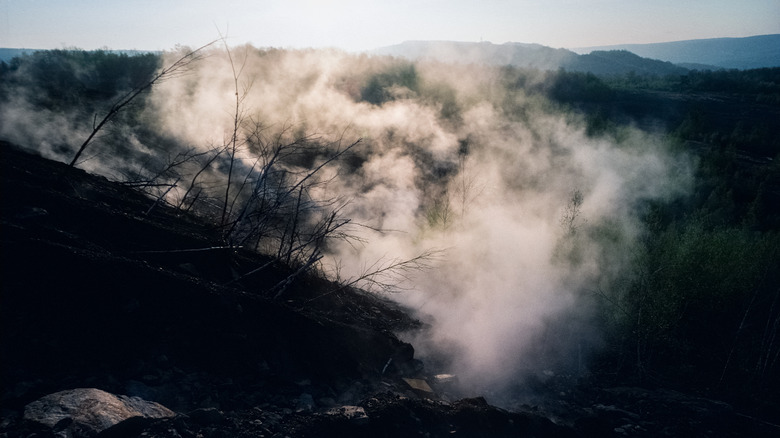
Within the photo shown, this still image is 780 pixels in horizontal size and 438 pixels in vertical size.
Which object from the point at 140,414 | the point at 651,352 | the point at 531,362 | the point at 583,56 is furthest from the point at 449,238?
the point at 583,56

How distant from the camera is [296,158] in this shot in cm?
1241

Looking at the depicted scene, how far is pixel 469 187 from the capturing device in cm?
1010

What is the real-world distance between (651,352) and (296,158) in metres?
10.6

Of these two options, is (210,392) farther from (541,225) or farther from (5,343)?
(541,225)

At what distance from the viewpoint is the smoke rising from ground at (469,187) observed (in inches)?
246

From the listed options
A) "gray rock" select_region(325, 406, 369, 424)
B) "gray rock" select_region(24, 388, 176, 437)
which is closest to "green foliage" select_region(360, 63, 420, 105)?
"gray rock" select_region(325, 406, 369, 424)

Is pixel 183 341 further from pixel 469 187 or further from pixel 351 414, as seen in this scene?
pixel 469 187

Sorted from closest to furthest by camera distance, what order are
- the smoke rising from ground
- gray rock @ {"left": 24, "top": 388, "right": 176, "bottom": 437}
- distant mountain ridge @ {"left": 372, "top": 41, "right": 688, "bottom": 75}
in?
1. gray rock @ {"left": 24, "top": 388, "right": 176, "bottom": 437}
2. the smoke rising from ground
3. distant mountain ridge @ {"left": 372, "top": 41, "right": 688, "bottom": 75}

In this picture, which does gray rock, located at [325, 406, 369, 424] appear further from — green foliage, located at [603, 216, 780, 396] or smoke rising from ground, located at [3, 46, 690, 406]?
green foliage, located at [603, 216, 780, 396]

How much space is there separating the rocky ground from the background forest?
0.66 metres

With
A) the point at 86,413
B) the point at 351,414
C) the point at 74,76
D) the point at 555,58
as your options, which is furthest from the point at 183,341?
the point at 555,58

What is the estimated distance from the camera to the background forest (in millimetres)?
5641

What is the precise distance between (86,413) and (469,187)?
9216mm

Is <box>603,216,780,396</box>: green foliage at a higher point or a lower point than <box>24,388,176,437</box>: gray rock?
lower
